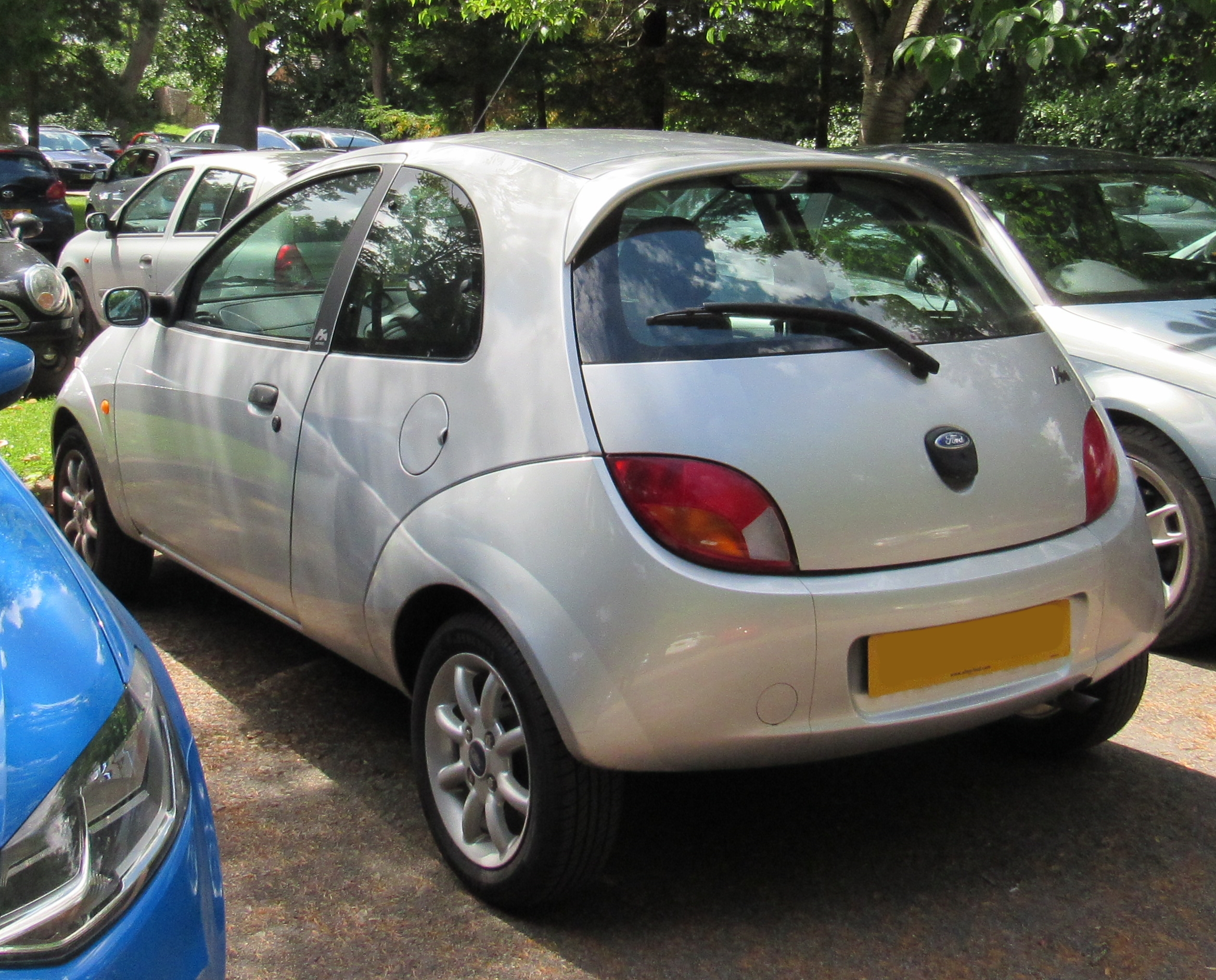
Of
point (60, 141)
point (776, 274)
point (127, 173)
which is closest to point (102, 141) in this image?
point (60, 141)

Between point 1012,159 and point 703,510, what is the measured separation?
3.60 m

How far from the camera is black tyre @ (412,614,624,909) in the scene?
107 inches

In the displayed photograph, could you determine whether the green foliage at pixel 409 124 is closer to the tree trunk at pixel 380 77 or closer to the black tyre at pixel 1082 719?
the tree trunk at pixel 380 77

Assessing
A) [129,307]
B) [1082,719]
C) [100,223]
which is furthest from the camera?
[100,223]

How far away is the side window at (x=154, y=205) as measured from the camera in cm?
1007

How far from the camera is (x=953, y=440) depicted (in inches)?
111

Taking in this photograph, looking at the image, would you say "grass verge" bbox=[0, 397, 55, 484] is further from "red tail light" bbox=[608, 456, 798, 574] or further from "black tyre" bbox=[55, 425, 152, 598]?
"red tail light" bbox=[608, 456, 798, 574]

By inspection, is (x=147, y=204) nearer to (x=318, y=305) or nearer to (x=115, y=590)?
(x=115, y=590)

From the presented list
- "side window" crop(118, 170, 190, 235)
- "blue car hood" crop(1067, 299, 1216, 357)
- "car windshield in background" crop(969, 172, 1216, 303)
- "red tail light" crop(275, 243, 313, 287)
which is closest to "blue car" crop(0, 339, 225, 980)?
"red tail light" crop(275, 243, 313, 287)

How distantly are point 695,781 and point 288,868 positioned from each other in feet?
3.59

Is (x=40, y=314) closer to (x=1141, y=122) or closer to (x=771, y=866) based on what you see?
(x=771, y=866)

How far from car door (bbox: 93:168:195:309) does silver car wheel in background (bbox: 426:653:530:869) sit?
7.51m

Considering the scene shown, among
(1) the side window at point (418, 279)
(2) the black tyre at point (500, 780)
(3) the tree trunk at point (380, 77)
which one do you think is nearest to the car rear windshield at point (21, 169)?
(1) the side window at point (418, 279)

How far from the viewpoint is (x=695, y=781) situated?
359 cm
